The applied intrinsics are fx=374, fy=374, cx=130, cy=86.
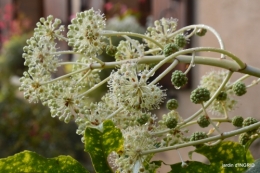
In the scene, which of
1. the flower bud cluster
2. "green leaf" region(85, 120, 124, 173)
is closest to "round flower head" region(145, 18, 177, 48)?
the flower bud cluster

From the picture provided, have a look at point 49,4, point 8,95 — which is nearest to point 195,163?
point 8,95

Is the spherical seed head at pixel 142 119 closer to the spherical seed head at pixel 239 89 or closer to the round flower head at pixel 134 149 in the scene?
the round flower head at pixel 134 149

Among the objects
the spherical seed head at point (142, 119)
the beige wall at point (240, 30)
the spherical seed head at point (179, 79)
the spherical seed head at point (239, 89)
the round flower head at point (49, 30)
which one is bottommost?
the spherical seed head at point (142, 119)

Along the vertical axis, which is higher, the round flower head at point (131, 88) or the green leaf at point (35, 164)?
the round flower head at point (131, 88)

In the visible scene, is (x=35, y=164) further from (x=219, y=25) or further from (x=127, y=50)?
(x=219, y=25)

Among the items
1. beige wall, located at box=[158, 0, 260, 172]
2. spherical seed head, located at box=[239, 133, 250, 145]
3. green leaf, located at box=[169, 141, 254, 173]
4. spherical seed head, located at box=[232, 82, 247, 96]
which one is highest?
beige wall, located at box=[158, 0, 260, 172]

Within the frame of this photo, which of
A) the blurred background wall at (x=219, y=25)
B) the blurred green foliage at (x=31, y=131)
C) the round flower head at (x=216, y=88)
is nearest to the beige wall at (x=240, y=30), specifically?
the blurred background wall at (x=219, y=25)

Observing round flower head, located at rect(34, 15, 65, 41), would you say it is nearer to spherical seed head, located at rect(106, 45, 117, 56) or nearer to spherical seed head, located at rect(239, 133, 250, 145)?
spherical seed head, located at rect(106, 45, 117, 56)
